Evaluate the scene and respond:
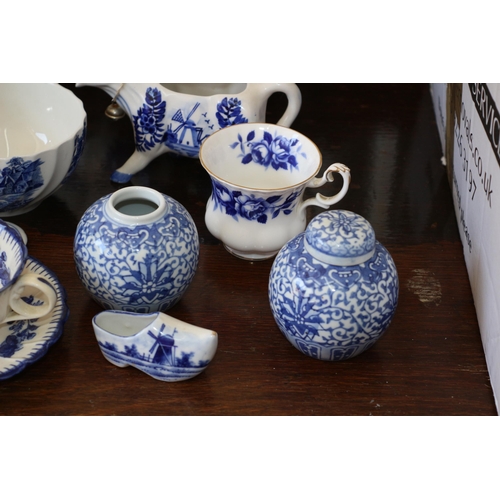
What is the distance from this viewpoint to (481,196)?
105 centimetres

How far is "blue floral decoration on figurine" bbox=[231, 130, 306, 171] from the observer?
1.12m

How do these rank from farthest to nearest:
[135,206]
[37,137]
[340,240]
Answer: [37,137], [135,206], [340,240]

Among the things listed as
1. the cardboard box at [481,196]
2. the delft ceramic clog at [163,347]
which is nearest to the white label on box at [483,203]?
the cardboard box at [481,196]

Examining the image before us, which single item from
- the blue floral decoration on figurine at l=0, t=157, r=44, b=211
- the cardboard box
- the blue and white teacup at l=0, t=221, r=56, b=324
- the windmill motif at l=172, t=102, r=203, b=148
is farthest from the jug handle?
the blue and white teacup at l=0, t=221, r=56, b=324

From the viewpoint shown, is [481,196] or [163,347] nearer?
[163,347]

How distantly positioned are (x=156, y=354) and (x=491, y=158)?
1.68 feet

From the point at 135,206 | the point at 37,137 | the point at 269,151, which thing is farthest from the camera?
the point at 37,137

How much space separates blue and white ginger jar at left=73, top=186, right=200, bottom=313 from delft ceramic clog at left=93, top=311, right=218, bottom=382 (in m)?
0.04

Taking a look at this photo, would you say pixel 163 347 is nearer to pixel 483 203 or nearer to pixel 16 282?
pixel 16 282

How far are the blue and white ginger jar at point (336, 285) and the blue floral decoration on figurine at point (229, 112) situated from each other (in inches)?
13.9

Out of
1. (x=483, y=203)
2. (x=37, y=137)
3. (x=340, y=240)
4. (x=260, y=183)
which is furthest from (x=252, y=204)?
(x=37, y=137)

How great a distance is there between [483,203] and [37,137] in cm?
73

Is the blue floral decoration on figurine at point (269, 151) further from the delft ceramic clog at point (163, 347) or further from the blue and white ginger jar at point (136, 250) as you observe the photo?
the delft ceramic clog at point (163, 347)

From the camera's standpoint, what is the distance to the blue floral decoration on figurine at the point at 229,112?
120 cm
